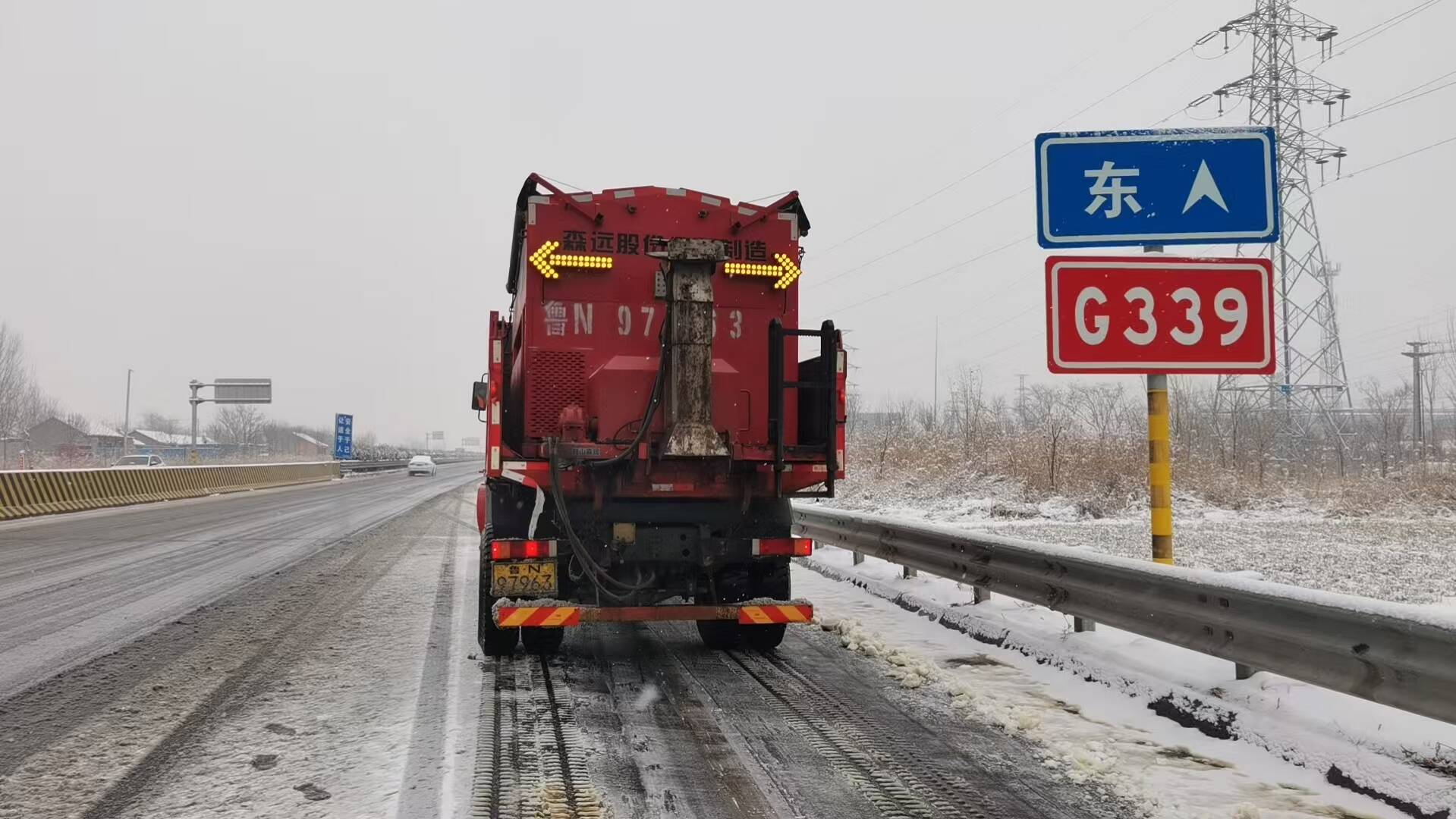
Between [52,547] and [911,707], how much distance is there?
48.7 feet

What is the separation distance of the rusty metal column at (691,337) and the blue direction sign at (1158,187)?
235 cm

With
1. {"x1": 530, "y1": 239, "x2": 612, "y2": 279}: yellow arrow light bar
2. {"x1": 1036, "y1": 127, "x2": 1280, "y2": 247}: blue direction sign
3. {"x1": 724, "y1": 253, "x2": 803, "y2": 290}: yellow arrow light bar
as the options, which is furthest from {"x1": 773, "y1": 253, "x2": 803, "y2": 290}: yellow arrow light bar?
{"x1": 1036, "y1": 127, "x2": 1280, "y2": 247}: blue direction sign

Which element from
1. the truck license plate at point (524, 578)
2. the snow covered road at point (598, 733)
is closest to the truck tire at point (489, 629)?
the snow covered road at point (598, 733)

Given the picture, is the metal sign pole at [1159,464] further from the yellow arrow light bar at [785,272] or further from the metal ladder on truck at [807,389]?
the yellow arrow light bar at [785,272]

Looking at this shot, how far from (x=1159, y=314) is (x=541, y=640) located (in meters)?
4.97

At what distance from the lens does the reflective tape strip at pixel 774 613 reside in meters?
6.23

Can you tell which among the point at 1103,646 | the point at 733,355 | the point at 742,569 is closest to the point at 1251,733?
the point at 1103,646

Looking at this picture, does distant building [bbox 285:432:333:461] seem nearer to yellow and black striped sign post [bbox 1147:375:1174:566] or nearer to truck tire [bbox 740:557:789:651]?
truck tire [bbox 740:557:789:651]

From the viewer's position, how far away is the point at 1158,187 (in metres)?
6.06

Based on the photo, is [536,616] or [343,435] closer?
[536,616]

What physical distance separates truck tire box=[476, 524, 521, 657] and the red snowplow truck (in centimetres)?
2

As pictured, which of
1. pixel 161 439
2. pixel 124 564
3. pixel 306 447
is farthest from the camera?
pixel 306 447

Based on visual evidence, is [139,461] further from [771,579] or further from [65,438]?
[771,579]

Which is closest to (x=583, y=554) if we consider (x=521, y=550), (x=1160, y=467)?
(x=521, y=550)
